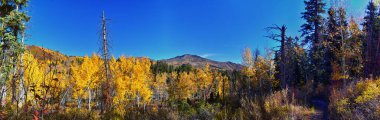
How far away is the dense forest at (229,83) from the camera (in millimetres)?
2727

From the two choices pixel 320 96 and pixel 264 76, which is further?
pixel 264 76

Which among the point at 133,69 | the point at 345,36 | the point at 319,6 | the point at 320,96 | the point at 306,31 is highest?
the point at 319,6

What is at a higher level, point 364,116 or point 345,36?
point 345,36

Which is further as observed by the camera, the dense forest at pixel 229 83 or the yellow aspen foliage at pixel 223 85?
the yellow aspen foliage at pixel 223 85

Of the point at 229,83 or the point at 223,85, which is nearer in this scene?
the point at 223,85

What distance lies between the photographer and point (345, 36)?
20516 millimetres

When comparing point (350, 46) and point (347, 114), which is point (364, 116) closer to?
point (347, 114)

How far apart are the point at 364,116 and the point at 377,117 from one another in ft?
1.78

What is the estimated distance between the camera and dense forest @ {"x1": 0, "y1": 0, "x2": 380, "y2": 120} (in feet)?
8.95

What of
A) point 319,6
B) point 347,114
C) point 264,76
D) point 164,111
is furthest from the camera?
point 264,76

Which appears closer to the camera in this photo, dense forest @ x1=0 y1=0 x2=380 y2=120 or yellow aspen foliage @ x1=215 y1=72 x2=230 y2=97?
dense forest @ x1=0 y1=0 x2=380 y2=120

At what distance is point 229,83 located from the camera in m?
27.0

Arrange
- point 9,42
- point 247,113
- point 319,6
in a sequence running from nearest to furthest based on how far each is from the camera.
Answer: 1. point 247,113
2. point 9,42
3. point 319,6

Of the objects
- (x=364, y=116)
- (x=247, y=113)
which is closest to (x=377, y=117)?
(x=364, y=116)
